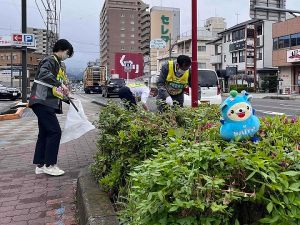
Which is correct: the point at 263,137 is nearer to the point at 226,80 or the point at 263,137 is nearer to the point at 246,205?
the point at 246,205

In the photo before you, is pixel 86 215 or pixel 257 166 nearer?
pixel 257 166

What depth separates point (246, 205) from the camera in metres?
1.87

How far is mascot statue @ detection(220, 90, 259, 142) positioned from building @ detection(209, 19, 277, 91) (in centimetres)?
4333

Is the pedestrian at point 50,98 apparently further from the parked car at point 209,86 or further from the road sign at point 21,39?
the road sign at point 21,39

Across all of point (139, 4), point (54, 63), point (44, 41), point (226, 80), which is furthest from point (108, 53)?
point (54, 63)

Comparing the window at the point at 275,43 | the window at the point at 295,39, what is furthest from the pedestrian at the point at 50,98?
the window at the point at 275,43

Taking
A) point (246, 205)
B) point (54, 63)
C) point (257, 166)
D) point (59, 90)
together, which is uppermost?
point (54, 63)

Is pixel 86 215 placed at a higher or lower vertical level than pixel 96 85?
lower

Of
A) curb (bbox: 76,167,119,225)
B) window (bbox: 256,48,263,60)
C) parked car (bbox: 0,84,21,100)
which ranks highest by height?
window (bbox: 256,48,263,60)

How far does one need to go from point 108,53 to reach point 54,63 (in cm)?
10327

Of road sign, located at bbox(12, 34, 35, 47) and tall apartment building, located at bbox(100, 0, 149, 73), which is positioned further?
tall apartment building, located at bbox(100, 0, 149, 73)

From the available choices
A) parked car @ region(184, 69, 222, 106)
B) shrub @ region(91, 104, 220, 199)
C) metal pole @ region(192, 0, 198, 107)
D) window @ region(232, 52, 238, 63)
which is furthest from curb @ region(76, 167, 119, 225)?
window @ region(232, 52, 238, 63)

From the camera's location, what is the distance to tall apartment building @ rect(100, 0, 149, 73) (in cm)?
11116

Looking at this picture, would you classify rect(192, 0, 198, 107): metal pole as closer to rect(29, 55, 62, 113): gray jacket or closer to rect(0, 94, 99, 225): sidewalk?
rect(29, 55, 62, 113): gray jacket
